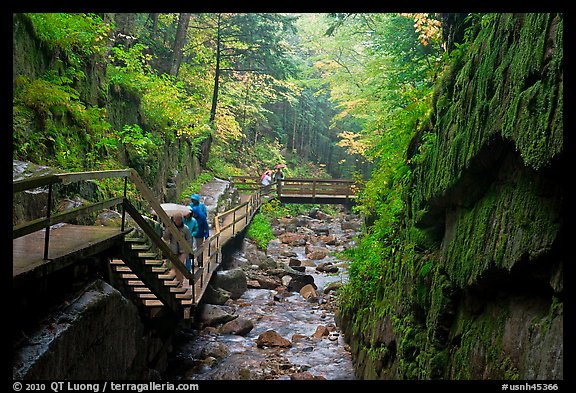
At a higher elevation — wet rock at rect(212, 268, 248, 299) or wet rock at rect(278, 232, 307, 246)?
wet rock at rect(212, 268, 248, 299)

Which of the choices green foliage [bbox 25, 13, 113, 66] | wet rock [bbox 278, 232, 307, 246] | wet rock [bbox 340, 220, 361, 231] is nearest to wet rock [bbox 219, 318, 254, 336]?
green foliage [bbox 25, 13, 113, 66]

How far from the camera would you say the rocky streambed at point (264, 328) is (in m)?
7.75

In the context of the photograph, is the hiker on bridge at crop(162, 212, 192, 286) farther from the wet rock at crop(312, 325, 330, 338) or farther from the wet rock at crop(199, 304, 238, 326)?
the wet rock at crop(312, 325, 330, 338)

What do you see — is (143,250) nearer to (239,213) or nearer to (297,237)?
(239,213)

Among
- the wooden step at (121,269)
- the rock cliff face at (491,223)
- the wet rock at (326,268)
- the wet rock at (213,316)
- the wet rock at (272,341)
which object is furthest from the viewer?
the wet rock at (326,268)

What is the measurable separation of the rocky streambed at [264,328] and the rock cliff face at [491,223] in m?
2.56

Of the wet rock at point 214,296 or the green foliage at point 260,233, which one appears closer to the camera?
the wet rock at point 214,296

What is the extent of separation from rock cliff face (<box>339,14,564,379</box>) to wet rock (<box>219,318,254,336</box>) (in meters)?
4.48

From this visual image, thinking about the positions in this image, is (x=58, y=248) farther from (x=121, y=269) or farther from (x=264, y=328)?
(x=264, y=328)

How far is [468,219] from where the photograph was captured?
4.11 m

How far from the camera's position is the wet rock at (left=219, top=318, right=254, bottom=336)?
31.7ft

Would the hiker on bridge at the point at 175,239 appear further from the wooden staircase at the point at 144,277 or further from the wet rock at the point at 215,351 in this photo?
the wet rock at the point at 215,351

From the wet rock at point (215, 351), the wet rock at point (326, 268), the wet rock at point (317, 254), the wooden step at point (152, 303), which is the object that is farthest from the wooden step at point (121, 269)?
the wet rock at point (317, 254)

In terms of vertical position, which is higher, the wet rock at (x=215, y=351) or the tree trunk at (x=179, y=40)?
the tree trunk at (x=179, y=40)
